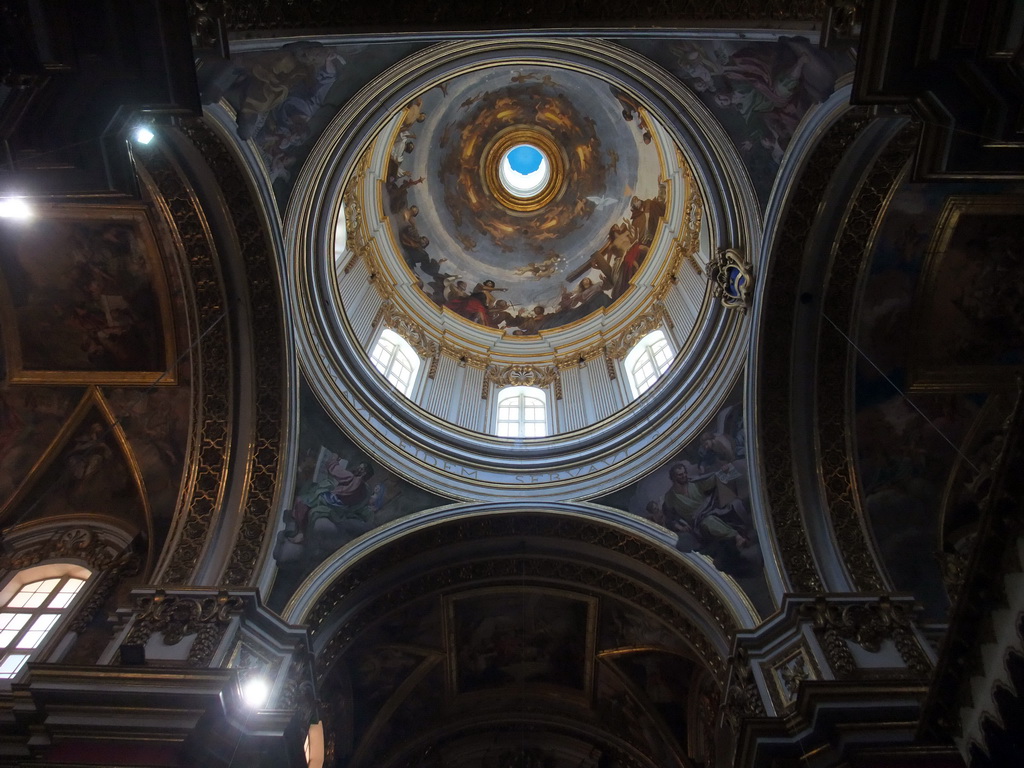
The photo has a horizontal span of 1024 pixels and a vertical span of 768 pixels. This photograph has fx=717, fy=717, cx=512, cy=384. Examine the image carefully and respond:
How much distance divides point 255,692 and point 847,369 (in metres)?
9.43

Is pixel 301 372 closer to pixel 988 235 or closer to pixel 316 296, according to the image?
pixel 316 296

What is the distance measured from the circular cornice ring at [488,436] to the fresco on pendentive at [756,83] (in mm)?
214

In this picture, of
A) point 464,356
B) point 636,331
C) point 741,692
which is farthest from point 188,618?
point 636,331

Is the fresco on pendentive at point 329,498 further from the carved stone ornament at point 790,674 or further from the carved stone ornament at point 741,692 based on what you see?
the carved stone ornament at point 790,674

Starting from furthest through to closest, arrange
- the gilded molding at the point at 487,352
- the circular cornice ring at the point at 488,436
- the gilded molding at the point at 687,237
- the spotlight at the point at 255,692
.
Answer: the gilded molding at the point at 487,352
the gilded molding at the point at 687,237
the circular cornice ring at the point at 488,436
the spotlight at the point at 255,692

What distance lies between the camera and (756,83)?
10.6m

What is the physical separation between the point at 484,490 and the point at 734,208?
6646mm

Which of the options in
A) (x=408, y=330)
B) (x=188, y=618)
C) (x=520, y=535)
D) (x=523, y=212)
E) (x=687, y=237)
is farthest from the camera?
(x=523, y=212)

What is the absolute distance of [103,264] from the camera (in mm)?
10914

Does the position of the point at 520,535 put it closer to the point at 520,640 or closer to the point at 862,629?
the point at 520,640

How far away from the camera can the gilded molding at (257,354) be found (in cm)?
1033

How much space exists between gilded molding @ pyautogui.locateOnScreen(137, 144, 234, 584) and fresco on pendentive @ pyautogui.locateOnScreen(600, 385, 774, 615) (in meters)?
6.59

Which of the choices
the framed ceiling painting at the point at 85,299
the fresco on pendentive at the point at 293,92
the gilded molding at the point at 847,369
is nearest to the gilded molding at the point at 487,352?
the fresco on pendentive at the point at 293,92

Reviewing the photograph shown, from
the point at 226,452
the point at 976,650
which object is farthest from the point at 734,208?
the point at 226,452
